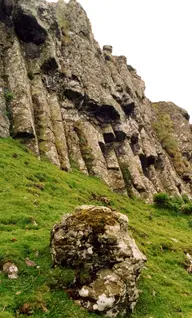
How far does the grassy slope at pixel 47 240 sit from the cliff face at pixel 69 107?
7.59 meters

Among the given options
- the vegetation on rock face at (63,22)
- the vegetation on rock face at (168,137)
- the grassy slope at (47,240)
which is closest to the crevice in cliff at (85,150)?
the grassy slope at (47,240)

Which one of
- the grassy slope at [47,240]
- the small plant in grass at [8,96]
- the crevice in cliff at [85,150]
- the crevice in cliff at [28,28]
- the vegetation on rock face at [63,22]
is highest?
the vegetation on rock face at [63,22]

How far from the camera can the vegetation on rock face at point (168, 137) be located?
337 feet

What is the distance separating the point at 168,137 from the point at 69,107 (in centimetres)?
5046

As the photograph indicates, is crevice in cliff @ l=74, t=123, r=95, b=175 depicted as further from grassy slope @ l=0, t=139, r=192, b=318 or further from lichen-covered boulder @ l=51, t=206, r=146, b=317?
lichen-covered boulder @ l=51, t=206, r=146, b=317

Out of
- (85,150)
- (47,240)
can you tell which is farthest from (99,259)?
(85,150)

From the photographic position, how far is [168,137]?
112312mm

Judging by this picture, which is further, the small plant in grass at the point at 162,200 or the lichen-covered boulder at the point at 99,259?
the small plant in grass at the point at 162,200

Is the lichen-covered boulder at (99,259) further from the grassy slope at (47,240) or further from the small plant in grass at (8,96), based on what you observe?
the small plant in grass at (8,96)

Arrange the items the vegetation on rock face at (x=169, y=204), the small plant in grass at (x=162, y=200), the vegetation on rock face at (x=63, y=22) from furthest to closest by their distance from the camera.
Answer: the vegetation on rock face at (x=63, y=22) → the small plant in grass at (x=162, y=200) → the vegetation on rock face at (x=169, y=204)

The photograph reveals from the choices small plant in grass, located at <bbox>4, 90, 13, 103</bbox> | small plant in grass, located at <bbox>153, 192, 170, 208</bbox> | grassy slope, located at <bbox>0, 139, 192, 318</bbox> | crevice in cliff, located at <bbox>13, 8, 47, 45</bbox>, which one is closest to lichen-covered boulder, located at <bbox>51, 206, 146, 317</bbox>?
grassy slope, located at <bbox>0, 139, 192, 318</bbox>

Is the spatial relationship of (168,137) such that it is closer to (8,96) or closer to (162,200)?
(162,200)

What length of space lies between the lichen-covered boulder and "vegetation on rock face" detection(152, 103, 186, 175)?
81338mm

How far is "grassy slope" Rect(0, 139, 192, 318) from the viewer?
19031 millimetres
